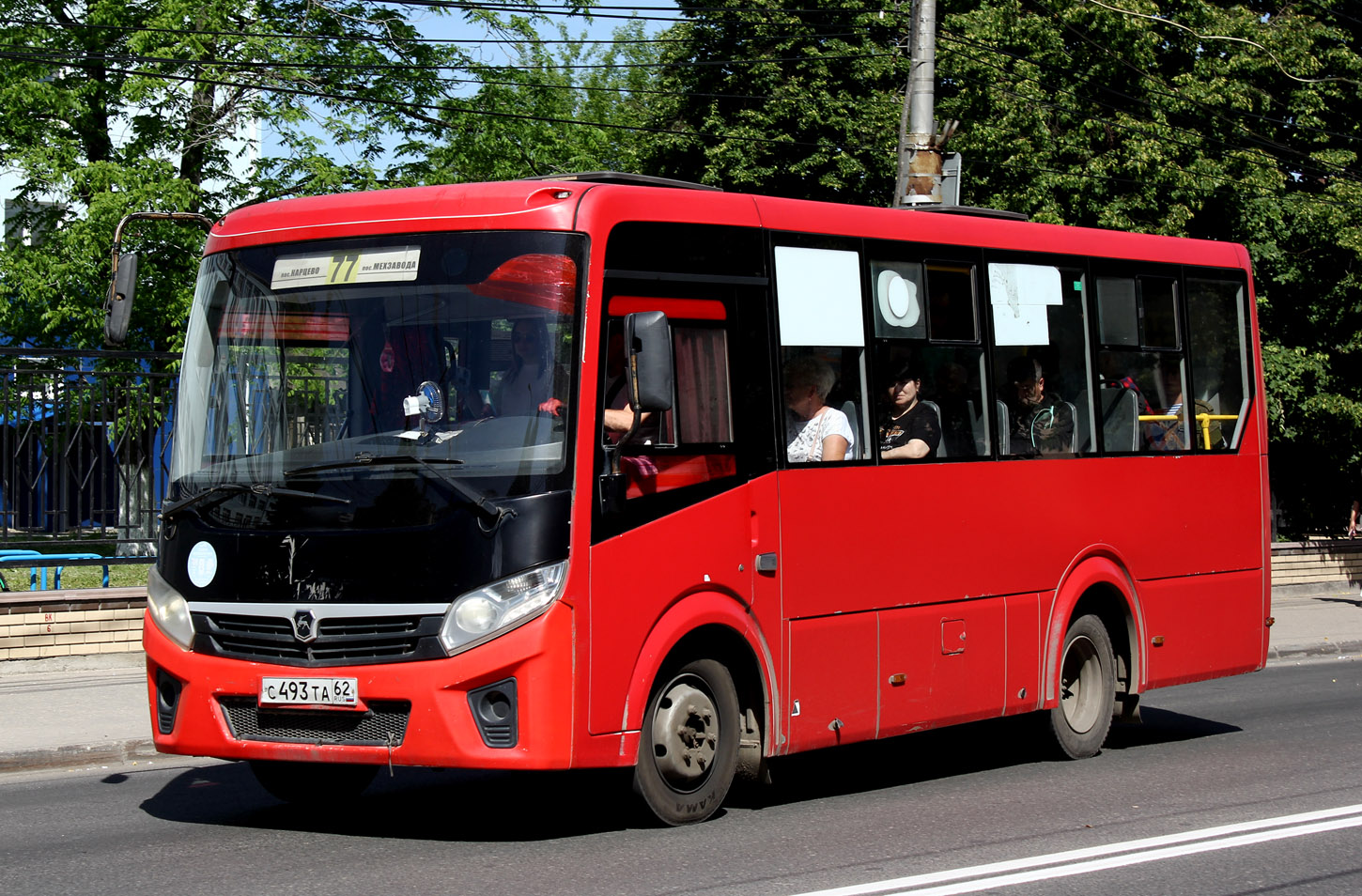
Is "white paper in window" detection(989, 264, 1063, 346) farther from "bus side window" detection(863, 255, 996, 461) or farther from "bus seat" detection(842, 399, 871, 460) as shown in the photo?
"bus seat" detection(842, 399, 871, 460)

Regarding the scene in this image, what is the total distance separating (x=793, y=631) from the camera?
847 cm

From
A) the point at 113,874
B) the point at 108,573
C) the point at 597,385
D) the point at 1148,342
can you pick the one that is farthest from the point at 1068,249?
the point at 108,573

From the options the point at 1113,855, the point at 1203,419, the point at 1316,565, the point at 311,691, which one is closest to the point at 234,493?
the point at 311,691

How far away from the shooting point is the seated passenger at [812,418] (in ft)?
28.4

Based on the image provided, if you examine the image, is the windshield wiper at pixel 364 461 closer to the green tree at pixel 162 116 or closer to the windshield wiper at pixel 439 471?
the windshield wiper at pixel 439 471

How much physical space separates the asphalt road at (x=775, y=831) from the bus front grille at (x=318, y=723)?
0.49 meters

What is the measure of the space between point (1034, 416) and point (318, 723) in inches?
195

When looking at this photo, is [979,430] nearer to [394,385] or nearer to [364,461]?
[394,385]

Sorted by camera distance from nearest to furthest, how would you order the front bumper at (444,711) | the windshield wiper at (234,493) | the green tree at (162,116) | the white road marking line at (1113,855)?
the white road marking line at (1113,855) < the front bumper at (444,711) < the windshield wiper at (234,493) < the green tree at (162,116)

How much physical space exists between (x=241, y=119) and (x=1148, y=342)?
17.3m

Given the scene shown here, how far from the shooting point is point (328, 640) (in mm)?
7320

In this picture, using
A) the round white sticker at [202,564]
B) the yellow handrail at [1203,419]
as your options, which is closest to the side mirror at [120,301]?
the round white sticker at [202,564]

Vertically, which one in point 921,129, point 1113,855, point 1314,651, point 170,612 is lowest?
point 1314,651

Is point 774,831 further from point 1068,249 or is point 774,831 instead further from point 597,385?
point 1068,249
